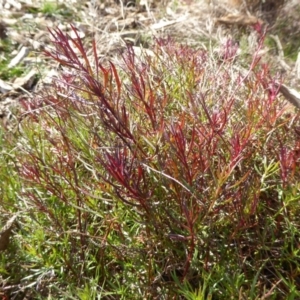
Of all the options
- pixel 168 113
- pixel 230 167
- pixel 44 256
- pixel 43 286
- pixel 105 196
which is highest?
pixel 230 167

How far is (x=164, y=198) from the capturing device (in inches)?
85.2

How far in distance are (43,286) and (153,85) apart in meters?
1.02

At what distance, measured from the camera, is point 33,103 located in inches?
109

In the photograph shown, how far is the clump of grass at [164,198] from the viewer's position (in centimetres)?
199

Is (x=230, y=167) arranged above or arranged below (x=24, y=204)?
above

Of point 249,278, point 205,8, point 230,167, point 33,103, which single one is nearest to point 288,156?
point 230,167

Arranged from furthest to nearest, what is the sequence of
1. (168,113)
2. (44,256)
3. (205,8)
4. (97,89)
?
(205,8), (168,113), (44,256), (97,89)

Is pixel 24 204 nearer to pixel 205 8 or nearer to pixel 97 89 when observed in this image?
pixel 97 89

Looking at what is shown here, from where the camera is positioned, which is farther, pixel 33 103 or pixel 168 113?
pixel 33 103

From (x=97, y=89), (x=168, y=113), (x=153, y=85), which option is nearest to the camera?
(x=97, y=89)

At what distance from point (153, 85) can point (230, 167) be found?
2.86 ft

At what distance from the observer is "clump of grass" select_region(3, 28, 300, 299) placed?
1989 mm

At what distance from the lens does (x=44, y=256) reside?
228 cm

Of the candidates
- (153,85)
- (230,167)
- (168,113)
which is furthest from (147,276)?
(153,85)
